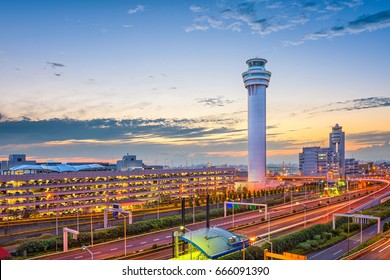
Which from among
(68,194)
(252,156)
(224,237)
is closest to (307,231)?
(224,237)

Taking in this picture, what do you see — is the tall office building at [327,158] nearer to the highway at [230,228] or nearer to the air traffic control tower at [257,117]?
the air traffic control tower at [257,117]

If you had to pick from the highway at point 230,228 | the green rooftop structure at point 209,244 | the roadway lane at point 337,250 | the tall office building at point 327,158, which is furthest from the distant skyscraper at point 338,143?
the green rooftop structure at point 209,244

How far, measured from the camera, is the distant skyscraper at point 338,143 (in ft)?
500

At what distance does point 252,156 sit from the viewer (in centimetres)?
8638

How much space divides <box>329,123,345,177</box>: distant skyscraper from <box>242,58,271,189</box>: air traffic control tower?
7875 centimetres

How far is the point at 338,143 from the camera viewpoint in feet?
503

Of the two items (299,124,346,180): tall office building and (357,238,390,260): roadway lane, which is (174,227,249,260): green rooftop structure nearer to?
(357,238,390,260): roadway lane

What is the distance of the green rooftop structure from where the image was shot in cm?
1914

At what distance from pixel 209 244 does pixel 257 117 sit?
222ft

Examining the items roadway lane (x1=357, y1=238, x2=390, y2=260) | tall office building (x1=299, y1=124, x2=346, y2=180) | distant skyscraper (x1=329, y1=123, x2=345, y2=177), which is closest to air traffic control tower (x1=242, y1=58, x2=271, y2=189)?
roadway lane (x1=357, y1=238, x2=390, y2=260)

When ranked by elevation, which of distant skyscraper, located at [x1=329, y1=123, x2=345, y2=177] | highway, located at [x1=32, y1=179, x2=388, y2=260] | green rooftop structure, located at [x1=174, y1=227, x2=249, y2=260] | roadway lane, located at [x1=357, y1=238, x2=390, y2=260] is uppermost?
distant skyscraper, located at [x1=329, y1=123, x2=345, y2=177]

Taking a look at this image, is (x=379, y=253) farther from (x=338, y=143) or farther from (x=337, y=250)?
(x=338, y=143)

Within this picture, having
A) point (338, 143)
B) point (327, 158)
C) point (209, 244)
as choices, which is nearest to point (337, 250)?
point (209, 244)
